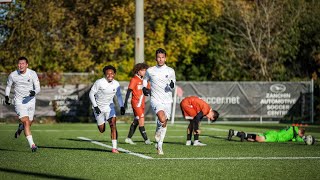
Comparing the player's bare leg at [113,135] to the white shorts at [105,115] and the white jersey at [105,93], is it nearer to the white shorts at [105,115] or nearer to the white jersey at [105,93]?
the white shorts at [105,115]

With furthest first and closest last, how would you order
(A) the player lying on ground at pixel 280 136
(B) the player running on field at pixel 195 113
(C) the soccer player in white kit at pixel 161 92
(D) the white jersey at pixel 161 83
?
(A) the player lying on ground at pixel 280 136 → (B) the player running on field at pixel 195 113 → (D) the white jersey at pixel 161 83 → (C) the soccer player in white kit at pixel 161 92

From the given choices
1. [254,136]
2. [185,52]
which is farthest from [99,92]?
[185,52]

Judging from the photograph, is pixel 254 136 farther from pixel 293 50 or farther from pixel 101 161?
pixel 293 50

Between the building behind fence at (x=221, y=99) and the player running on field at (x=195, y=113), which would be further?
the building behind fence at (x=221, y=99)

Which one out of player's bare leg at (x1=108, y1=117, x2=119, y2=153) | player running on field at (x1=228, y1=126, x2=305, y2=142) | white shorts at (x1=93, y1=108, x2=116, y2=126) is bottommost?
player running on field at (x1=228, y1=126, x2=305, y2=142)

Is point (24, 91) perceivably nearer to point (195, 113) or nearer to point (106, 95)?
point (106, 95)

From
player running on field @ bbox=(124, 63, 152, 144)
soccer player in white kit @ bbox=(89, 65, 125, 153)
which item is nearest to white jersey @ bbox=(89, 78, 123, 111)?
soccer player in white kit @ bbox=(89, 65, 125, 153)

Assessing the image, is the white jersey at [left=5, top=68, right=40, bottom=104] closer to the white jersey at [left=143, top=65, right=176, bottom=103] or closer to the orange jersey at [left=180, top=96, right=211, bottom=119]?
the white jersey at [left=143, top=65, right=176, bottom=103]

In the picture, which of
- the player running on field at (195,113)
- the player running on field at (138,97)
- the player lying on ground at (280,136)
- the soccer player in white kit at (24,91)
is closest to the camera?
the soccer player in white kit at (24,91)

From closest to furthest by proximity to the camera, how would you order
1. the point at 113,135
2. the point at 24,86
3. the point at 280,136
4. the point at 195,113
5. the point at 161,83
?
the point at 161,83 → the point at 113,135 → the point at 24,86 → the point at 195,113 → the point at 280,136

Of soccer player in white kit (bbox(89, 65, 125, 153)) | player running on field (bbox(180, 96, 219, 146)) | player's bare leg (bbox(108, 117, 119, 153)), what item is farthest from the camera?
player running on field (bbox(180, 96, 219, 146))

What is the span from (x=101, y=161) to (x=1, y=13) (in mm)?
36651

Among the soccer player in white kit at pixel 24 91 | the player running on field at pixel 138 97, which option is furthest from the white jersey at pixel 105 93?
the player running on field at pixel 138 97

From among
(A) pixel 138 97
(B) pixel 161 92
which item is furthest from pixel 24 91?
(A) pixel 138 97
